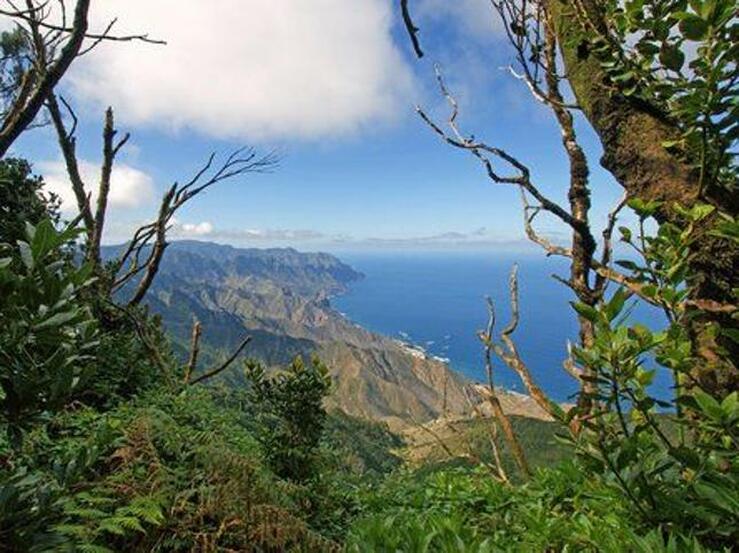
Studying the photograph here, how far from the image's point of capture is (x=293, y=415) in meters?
6.57

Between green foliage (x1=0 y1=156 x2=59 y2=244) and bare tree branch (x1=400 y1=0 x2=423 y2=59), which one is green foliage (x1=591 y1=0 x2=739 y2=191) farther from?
green foliage (x1=0 y1=156 x2=59 y2=244)

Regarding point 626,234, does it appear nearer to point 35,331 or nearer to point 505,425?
point 35,331

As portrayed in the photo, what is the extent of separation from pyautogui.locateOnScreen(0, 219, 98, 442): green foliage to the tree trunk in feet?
7.40

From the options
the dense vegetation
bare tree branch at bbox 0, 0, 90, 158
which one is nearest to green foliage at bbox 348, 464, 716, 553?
the dense vegetation

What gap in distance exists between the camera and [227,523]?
12.2 feet

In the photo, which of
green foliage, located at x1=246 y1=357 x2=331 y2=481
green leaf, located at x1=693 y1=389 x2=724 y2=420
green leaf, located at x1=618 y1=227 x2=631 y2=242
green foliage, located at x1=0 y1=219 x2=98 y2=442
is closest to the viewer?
green foliage, located at x1=0 y1=219 x2=98 y2=442

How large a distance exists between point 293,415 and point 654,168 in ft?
16.8

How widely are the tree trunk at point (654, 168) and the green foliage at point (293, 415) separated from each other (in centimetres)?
486

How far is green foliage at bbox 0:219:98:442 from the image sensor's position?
65.9 inches

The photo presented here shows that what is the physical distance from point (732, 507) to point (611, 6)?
2.22 meters

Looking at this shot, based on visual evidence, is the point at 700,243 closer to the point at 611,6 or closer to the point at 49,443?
the point at 611,6

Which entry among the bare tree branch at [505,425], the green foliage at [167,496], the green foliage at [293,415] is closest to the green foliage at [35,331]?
the green foliage at [167,496]

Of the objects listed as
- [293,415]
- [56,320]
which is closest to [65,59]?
[56,320]

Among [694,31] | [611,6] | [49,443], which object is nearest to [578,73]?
[611,6]
